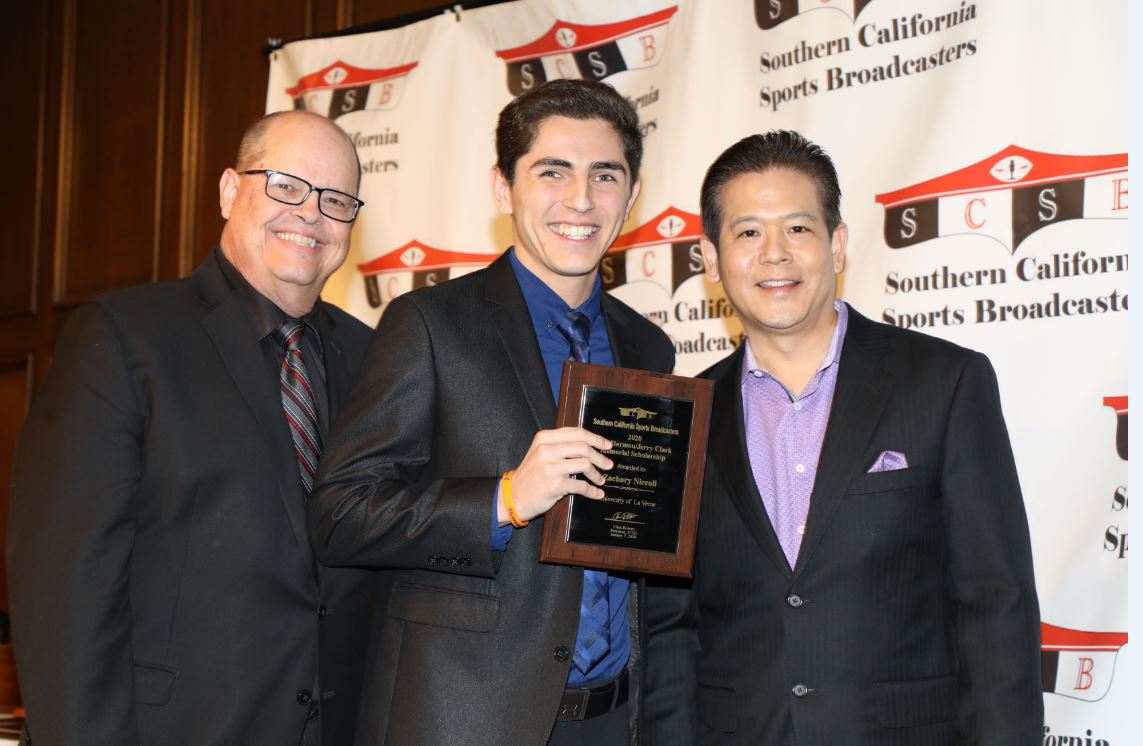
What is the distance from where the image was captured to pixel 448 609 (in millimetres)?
2260

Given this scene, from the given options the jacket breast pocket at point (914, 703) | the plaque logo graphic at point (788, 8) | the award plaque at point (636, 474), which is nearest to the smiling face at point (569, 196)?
the award plaque at point (636, 474)

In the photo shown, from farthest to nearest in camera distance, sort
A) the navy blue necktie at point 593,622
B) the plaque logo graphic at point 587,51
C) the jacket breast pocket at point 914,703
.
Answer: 1. the plaque logo graphic at point 587,51
2. the navy blue necktie at point 593,622
3. the jacket breast pocket at point 914,703

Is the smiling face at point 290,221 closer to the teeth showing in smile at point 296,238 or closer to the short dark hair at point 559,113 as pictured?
the teeth showing in smile at point 296,238

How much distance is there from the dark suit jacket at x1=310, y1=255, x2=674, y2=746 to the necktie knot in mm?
129

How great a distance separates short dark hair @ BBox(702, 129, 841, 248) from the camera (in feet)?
8.43

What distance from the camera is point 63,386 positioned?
2.43m

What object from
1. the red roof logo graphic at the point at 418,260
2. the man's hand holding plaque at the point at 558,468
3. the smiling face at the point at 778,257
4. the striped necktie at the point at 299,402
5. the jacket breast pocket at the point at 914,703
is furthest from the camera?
the red roof logo graphic at the point at 418,260

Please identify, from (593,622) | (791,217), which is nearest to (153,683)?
(593,622)

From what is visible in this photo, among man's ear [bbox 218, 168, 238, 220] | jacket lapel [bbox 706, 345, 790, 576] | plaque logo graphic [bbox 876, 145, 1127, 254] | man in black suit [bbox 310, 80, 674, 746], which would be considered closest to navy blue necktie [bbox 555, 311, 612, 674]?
man in black suit [bbox 310, 80, 674, 746]

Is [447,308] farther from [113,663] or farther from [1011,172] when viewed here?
[1011,172]

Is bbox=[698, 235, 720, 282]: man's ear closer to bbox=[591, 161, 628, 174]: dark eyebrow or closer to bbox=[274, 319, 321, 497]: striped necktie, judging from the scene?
bbox=[591, 161, 628, 174]: dark eyebrow

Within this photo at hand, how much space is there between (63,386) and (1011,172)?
271 centimetres

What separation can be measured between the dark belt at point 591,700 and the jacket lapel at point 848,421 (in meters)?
0.48

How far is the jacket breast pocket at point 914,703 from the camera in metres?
2.21
